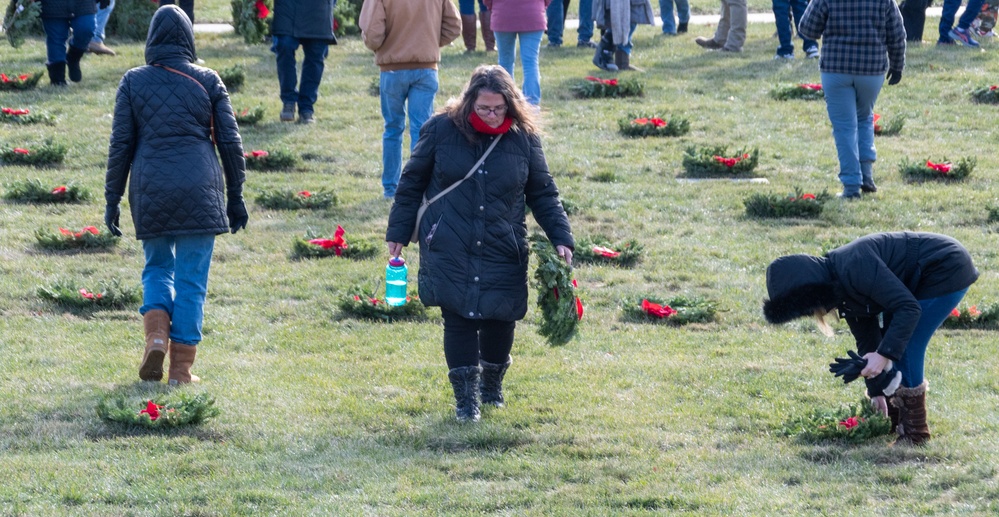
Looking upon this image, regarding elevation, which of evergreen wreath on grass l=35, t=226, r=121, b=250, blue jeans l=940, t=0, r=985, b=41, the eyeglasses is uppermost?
the eyeglasses

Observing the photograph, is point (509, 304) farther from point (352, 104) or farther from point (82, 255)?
point (352, 104)

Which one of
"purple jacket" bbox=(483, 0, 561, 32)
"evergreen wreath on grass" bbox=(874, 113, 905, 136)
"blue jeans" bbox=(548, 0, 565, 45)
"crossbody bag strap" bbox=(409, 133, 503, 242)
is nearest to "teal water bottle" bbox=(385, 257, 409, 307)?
"crossbody bag strap" bbox=(409, 133, 503, 242)

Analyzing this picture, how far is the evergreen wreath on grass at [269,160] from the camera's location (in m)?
12.3

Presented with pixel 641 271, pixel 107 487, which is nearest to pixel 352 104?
pixel 641 271

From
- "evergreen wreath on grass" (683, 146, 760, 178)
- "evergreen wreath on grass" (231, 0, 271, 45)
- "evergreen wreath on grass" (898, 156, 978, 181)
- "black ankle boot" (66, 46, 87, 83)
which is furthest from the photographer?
"black ankle boot" (66, 46, 87, 83)

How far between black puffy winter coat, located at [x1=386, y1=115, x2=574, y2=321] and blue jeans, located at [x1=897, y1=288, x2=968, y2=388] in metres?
1.84

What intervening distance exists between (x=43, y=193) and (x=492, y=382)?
19.4 ft

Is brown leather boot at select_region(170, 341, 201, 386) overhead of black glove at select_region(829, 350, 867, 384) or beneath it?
beneath

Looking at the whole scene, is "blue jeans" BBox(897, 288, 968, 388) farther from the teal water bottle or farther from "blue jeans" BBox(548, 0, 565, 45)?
"blue jeans" BBox(548, 0, 565, 45)

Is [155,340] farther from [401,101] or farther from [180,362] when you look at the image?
[401,101]

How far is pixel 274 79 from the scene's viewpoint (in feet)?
52.7

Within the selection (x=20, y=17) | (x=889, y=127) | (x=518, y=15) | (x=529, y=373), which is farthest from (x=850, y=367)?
(x=20, y=17)

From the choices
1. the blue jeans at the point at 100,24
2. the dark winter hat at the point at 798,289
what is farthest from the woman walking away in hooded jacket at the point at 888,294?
the blue jeans at the point at 100,24

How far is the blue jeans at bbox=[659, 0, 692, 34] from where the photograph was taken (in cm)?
1998
